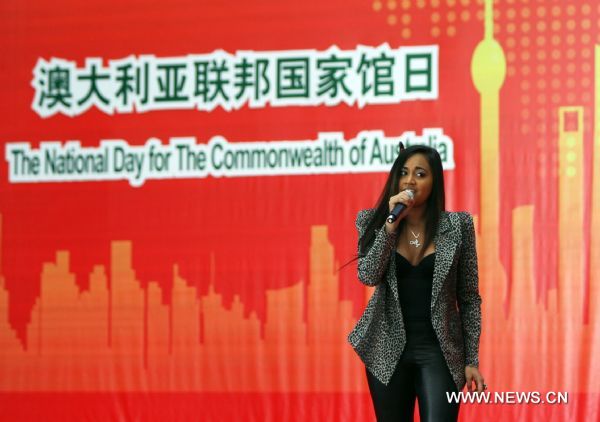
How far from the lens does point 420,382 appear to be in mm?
2490

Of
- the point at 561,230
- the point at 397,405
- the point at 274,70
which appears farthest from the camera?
the point at 274,70

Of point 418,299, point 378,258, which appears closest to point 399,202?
point 378,258

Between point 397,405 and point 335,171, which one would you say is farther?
point 335,171

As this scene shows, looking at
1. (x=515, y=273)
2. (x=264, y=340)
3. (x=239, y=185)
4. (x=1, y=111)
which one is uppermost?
(x=1, y=111)

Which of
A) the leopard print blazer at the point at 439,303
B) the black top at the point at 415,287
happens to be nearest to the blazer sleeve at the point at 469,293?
the leopard print blazer at the point at 439,303

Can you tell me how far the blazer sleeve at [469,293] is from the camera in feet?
8.38

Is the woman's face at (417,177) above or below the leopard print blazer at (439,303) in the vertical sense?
above

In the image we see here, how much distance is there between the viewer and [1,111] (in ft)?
14.9

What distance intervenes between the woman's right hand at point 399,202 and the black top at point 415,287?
13cm

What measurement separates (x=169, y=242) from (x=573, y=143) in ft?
5.67

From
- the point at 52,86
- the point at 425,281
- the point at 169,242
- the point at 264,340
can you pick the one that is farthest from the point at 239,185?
the point at 425,281

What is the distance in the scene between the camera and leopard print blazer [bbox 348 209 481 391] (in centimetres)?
246

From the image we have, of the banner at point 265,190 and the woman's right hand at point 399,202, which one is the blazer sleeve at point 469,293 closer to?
the woman's right hand at point 399,202

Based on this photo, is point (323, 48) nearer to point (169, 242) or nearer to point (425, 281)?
point (169, 242)
